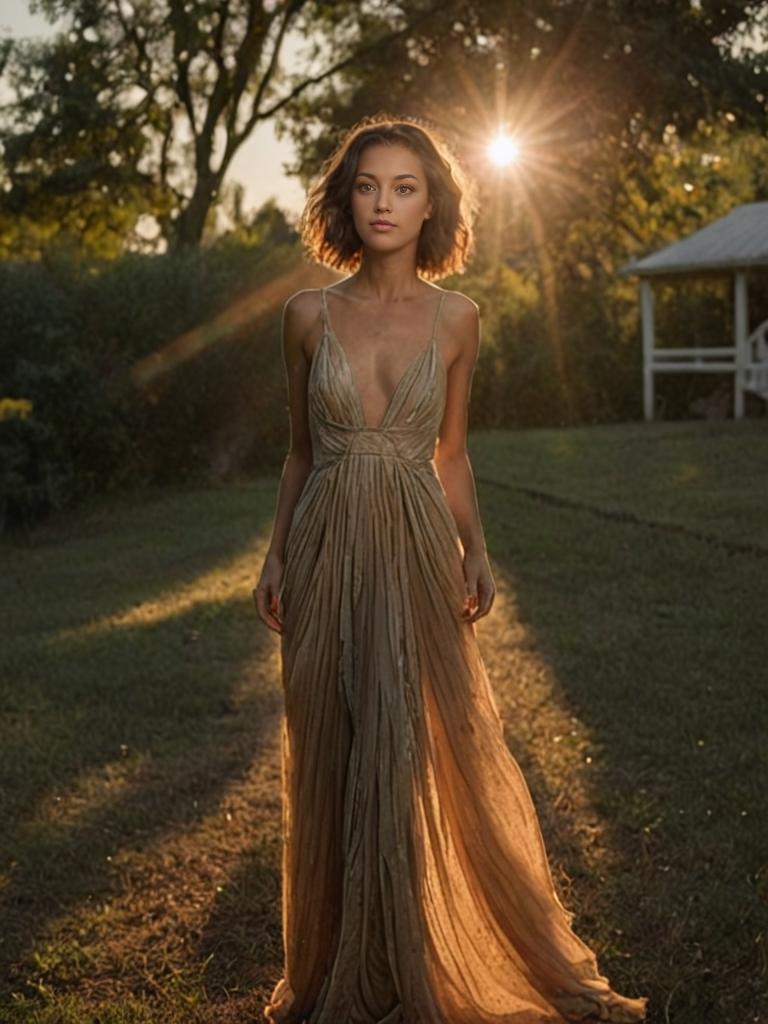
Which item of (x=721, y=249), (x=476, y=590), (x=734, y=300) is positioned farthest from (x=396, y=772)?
(x=734, y=300)

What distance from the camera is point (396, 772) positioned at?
3273 millimetres

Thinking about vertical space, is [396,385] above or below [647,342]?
below

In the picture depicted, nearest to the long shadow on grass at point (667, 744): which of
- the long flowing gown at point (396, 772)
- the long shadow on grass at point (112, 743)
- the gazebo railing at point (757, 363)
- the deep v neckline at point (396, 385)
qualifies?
the long flowing gown at point (396, 772)

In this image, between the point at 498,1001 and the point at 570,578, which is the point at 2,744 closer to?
the point at 498,1001

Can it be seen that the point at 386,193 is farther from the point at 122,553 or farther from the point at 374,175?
the point at 122,553

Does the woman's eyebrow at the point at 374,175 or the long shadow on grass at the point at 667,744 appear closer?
the woman's eyebrow at the point at 374,175

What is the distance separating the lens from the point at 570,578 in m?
10.2

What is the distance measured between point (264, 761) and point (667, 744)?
167 centimetres

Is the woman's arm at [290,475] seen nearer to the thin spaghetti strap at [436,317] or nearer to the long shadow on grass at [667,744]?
the thin spaghetti strap at [436,317]

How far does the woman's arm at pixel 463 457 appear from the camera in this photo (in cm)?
347

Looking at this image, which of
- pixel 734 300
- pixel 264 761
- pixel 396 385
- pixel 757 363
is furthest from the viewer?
pixel 734 300

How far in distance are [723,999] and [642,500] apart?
9895 mm

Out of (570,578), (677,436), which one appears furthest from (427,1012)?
(677,436)

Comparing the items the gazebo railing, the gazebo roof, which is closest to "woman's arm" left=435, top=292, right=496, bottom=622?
the gazebo railing
